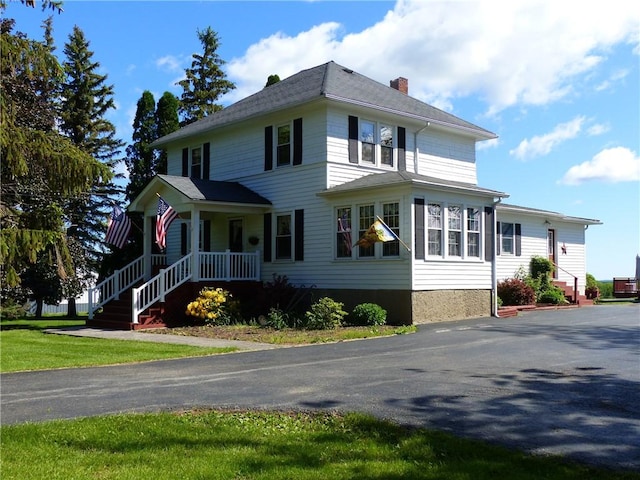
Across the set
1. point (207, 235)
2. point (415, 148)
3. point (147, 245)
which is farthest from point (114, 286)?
point (415, 148)

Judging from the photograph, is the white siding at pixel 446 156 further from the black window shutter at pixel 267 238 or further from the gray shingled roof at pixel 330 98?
the black window shutter at pixel 267 238

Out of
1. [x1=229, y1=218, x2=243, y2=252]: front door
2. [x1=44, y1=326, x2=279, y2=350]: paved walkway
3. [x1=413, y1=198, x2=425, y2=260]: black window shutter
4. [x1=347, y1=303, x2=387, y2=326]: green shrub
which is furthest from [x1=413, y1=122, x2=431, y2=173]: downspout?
[x1=44, y1=326, x2=279, y2=350]: paved walkway

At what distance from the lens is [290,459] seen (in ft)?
17.6

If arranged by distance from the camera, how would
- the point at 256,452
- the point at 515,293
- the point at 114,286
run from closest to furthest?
the point at 256,452 < the point at 114,286 < the point at 515,293

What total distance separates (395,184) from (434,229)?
1985mm

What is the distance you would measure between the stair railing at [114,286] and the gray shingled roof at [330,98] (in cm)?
603

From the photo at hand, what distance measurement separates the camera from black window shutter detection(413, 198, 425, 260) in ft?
60.1

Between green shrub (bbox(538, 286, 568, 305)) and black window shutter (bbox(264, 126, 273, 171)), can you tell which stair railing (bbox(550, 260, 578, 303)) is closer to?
green shrub (bbox(538, 286, 568, 305))

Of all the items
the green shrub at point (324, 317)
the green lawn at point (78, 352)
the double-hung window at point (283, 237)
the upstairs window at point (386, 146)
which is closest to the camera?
the green lawn at point (78, 352)

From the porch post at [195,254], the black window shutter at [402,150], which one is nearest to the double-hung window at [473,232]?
the black window shutter at [402,150]

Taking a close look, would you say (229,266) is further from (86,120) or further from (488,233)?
(86,120)

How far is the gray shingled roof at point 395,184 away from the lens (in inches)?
711

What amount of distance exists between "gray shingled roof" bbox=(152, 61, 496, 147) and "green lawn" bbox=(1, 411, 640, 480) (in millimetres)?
14759

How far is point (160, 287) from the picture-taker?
63.8 feet
